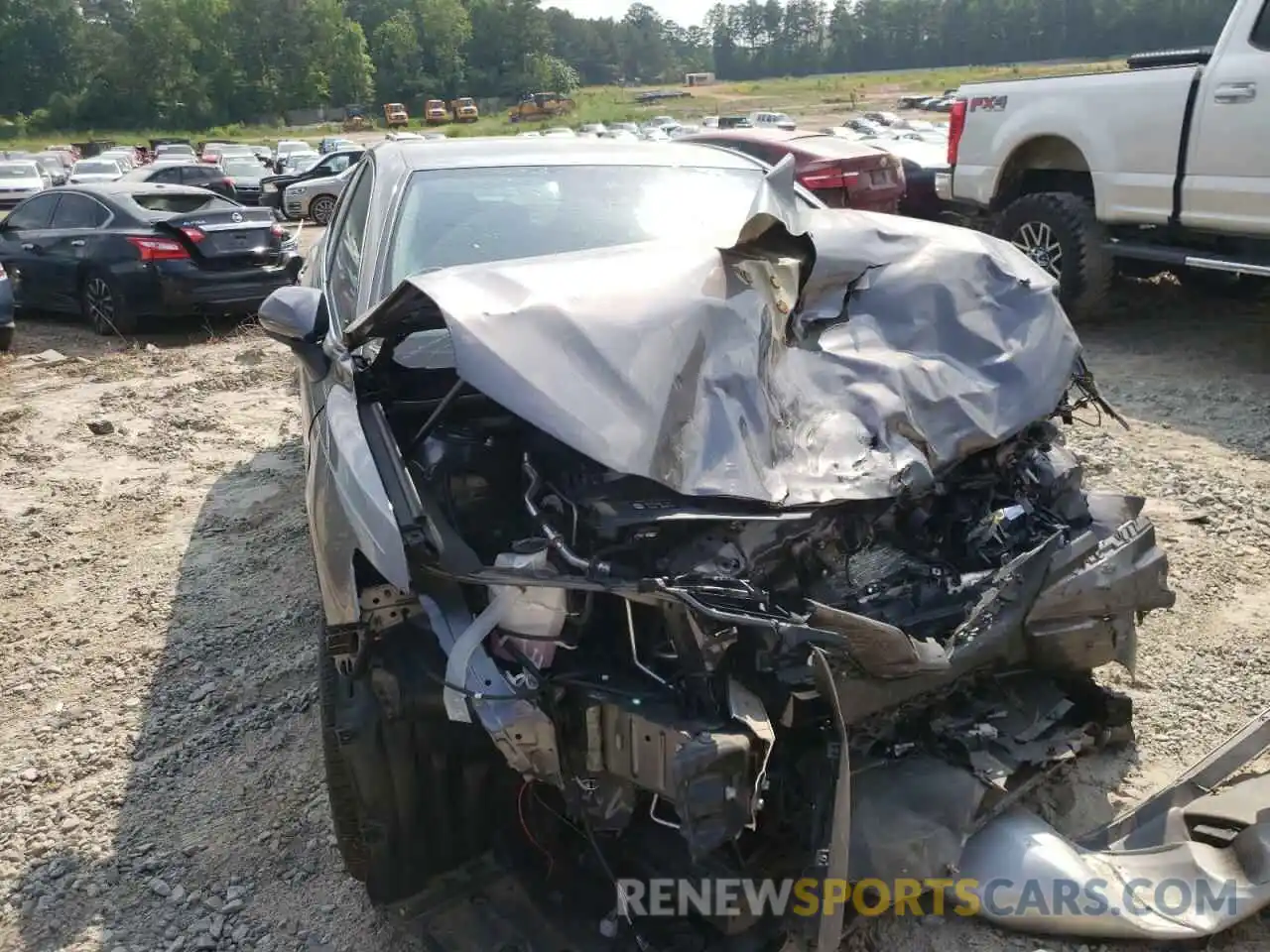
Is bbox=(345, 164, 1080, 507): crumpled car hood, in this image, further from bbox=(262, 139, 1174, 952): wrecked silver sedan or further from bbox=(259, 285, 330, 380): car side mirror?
bbox=(259, 285, 330, 380): car side mirror

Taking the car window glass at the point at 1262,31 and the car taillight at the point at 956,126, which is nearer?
the car window glass at the point at 1262,31

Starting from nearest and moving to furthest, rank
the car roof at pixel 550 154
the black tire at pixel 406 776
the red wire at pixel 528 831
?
the black tire at pixel 406 776
the red wire at pixel 528 831
the car roof at pixel 550 154

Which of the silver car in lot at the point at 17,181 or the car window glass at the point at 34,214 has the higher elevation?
the car window glass at the point at 34,214

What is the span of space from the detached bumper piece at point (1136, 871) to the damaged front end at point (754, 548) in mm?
108

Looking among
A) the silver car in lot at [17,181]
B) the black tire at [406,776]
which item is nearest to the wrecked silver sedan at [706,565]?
the black tire at [406,776]

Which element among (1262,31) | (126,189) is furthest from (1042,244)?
(126,189)

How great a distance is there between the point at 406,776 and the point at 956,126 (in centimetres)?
736

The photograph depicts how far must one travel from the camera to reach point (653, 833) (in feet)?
7.55

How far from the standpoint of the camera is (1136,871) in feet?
7.89

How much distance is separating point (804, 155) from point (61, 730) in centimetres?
773

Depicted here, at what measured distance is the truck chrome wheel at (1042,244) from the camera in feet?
24.0

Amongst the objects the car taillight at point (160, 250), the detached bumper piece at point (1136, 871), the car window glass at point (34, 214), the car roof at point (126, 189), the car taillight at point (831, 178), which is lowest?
the detached bumper piece at point (1136, 871)

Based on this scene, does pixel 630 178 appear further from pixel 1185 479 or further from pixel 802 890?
pixel 1185 479

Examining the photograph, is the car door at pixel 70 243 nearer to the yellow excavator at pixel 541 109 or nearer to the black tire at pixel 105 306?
the black tire at pixel 105 306
